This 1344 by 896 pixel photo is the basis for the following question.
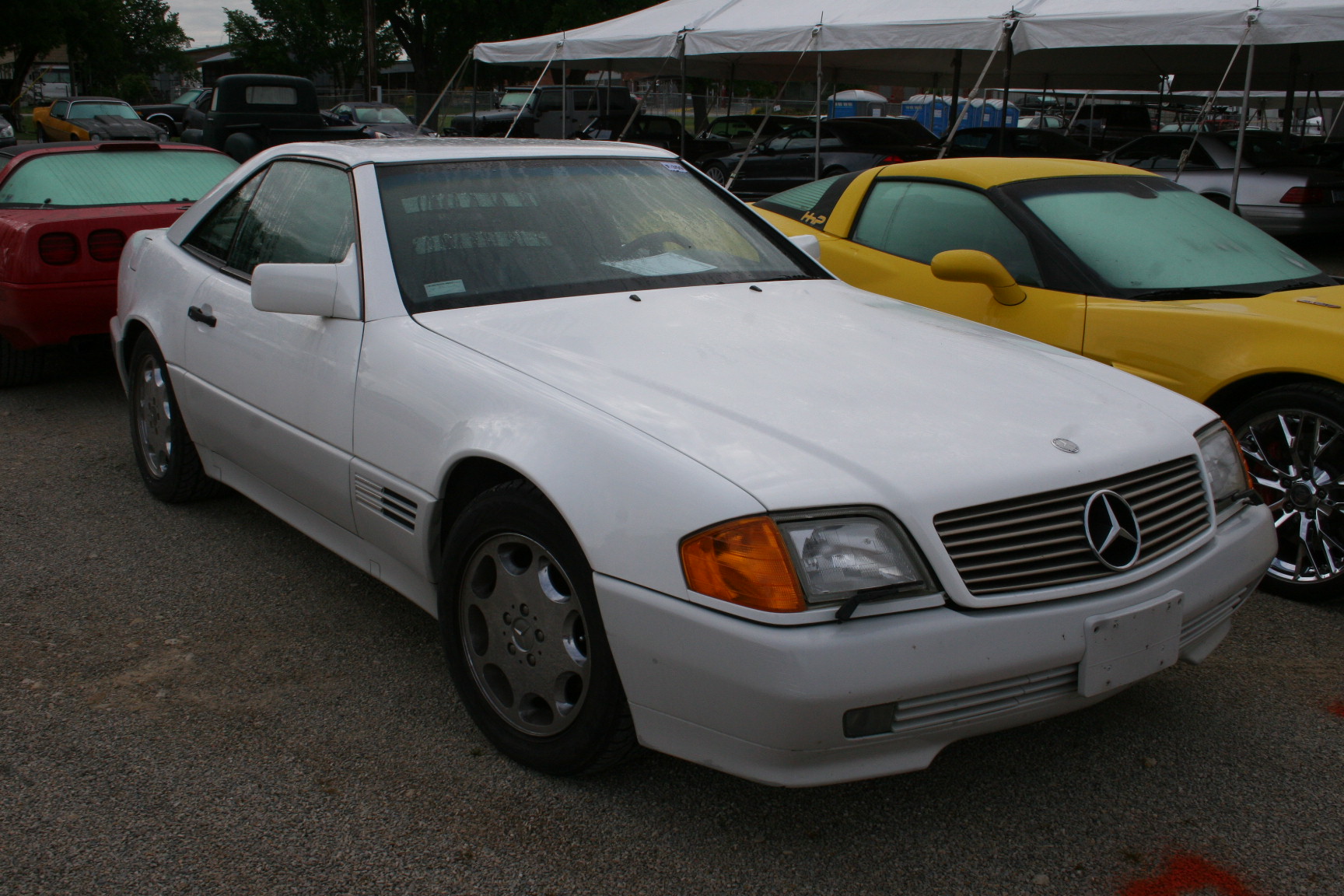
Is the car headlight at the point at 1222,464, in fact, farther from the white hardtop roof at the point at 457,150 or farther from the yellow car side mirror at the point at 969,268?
the white hardtop roof at the point at 457,150

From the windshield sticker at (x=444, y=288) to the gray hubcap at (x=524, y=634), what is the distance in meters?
0.79

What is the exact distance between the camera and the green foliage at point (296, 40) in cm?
5041

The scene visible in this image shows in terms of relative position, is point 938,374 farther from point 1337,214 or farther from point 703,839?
point 1337,214

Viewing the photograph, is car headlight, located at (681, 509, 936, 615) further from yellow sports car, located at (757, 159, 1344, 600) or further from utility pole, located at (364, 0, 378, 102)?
utility pole, located at (364, 0, 378, 102)

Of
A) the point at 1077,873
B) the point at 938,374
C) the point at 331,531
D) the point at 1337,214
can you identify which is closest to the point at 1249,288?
the point at 938,374

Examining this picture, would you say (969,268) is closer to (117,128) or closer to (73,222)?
(73,222)

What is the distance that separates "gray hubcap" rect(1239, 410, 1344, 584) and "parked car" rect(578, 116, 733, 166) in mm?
15074

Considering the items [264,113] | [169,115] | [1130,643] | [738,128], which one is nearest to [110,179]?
[1130,643]

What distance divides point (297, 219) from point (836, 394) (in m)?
1.97

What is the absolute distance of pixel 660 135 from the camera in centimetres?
1952

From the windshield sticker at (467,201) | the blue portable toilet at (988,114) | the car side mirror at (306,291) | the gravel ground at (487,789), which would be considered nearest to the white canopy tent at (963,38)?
the gravel ground at (487,789)

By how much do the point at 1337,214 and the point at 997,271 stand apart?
10014 mm

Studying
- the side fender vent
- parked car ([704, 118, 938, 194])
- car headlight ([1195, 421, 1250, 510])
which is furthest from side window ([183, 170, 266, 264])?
parked car ([704, 118, 938, 194])

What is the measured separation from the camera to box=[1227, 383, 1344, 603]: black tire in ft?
11.6
